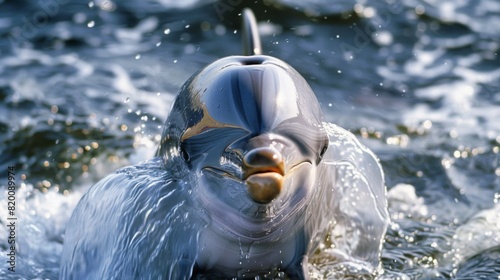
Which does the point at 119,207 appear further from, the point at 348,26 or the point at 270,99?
the point at 348,26

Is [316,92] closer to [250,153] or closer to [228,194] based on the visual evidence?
[228,194]

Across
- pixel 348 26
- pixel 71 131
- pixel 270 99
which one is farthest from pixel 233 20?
pixel 270 99

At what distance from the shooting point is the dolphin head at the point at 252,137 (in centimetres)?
317

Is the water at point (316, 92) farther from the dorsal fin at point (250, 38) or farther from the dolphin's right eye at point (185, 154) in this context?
the dorsal fin at point (250, 38)

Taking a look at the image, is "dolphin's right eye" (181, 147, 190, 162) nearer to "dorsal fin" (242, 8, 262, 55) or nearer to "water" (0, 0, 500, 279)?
"water" (0, 0, 500, 279)

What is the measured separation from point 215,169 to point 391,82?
17.4 ft

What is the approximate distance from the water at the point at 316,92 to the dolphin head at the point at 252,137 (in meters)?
1.23

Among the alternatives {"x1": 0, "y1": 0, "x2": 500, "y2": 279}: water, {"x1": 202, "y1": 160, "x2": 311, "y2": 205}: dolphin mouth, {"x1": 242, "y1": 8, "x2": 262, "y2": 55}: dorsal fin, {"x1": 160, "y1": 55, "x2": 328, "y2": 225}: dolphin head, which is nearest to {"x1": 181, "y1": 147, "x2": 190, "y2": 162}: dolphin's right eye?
{"x1": 160, "y1": 55, "x2": 328, "y2": 225}: dolphin head

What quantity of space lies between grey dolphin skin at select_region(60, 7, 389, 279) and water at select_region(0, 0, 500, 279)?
58 centimetres

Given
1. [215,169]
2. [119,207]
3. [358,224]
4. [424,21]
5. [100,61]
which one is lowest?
[424,21]

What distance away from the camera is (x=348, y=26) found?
31.2ft

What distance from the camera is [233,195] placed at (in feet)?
11.1

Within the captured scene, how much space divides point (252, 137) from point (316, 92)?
491 cm

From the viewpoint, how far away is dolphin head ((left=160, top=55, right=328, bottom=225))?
3172 millimetres
